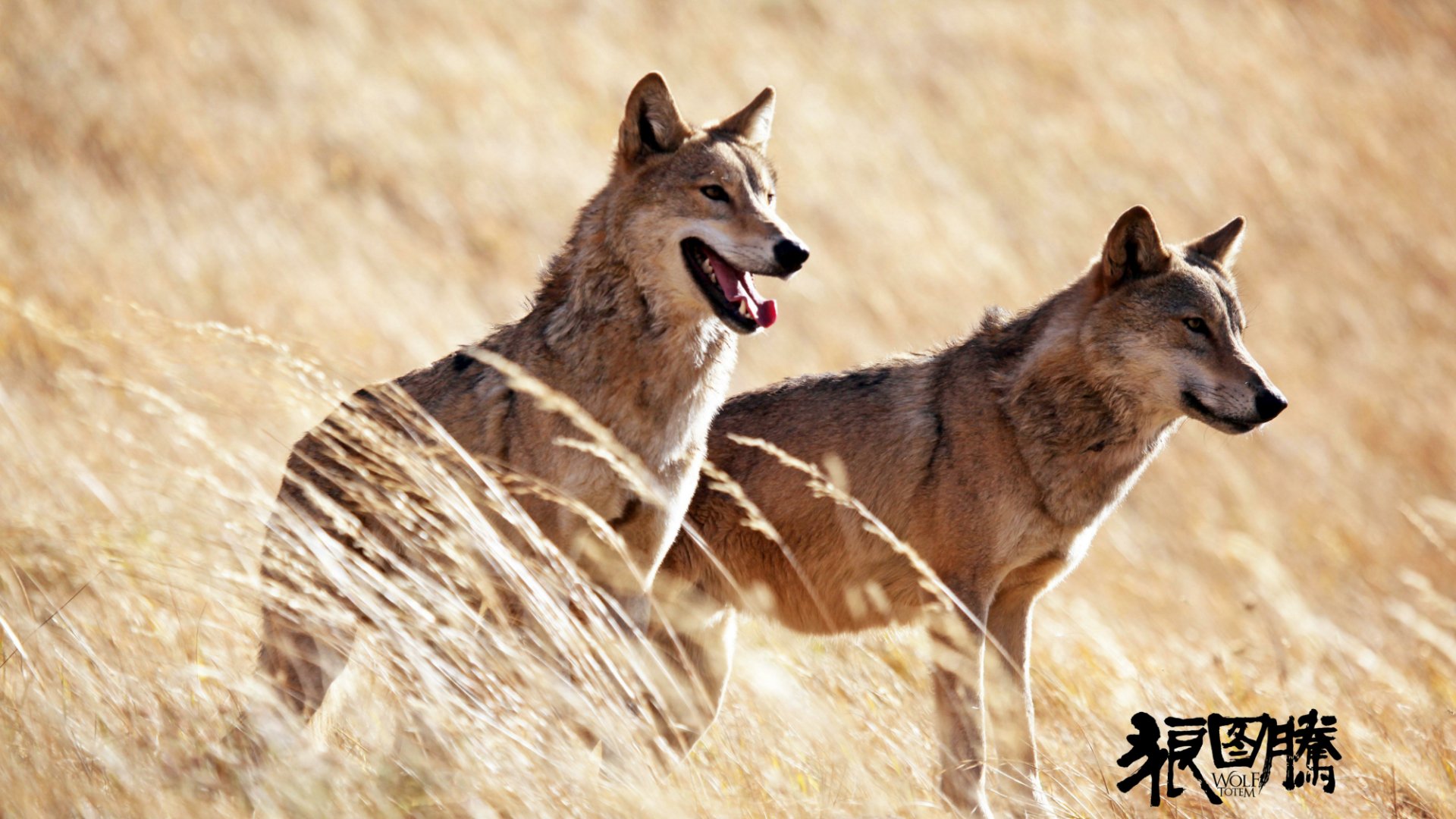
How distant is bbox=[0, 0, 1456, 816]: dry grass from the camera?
4062 millimetres

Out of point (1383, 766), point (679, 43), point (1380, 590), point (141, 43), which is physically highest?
point (679, 43)

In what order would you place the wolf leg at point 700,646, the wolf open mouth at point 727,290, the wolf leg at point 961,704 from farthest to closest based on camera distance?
the wolf leg at point 700,646, the wolf open mouth at point 727,290, the wolf leg at point 961,704

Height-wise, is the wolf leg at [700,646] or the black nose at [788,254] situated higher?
the black nose at [788,254]

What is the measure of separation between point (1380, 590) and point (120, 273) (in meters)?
12.5

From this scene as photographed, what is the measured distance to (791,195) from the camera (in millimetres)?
19531

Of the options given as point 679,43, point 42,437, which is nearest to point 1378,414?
point 679,43

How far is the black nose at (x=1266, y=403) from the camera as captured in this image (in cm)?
566

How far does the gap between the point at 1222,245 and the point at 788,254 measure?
2434 millimetres

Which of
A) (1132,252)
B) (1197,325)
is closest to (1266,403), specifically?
(1197,325)

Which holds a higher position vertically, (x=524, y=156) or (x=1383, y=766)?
(x=524, y=156)

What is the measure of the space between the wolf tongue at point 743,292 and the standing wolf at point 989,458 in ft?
2.28

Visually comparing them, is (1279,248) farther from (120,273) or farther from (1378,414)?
(120,273)

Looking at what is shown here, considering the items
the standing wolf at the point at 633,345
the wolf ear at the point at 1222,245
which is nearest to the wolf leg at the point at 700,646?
the standing wolf at the point at 633,345

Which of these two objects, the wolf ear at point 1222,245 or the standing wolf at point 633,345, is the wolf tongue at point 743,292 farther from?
the wolf ear at point 1222,245
